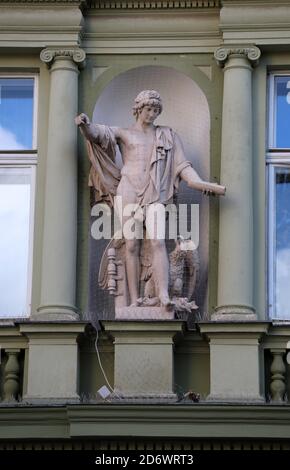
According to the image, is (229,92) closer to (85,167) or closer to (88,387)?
(85,167)

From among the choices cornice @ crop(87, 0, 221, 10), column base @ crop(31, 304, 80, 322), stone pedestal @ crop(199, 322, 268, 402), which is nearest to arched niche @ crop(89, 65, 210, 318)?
cornice @ crop(87, 0, 221, 10)

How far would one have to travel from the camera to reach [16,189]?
54.3 feet

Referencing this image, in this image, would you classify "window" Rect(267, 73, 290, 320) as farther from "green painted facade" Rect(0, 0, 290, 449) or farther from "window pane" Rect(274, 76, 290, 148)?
"green painted facade" Rect(0, 0, 290, 449)

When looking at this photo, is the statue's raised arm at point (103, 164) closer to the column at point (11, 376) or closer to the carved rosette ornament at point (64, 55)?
the carved rosette ornament at point (64, 55)

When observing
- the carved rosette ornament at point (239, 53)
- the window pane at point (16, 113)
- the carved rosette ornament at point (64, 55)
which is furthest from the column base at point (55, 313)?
the carved rosette ornament at point (239, 53)

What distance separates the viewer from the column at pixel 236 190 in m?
15.7

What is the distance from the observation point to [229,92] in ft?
53.3

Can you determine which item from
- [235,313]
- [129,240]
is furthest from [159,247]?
[235,313]

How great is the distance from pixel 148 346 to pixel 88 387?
0.64 metres

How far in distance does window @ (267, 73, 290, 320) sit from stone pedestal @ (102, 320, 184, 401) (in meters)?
1.07

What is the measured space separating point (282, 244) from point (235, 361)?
1.39 metres

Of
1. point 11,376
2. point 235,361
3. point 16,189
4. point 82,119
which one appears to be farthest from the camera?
point 16,189

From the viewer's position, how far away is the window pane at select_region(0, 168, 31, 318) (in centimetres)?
1619

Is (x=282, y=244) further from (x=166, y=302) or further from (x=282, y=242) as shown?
(x=166, y=302)
